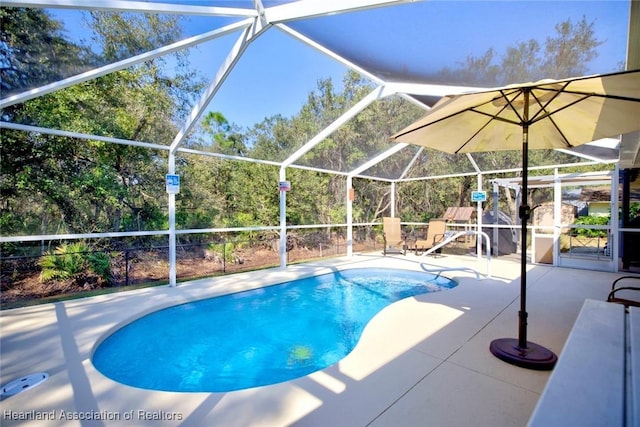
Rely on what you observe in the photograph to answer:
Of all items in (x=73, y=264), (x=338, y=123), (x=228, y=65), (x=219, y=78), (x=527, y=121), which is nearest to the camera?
(x=527, y=121)

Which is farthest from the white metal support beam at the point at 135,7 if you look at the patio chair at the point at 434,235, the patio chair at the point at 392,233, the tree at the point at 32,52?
the patio chair at the point at 434,235

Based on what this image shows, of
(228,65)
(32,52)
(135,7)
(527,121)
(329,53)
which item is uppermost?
(329,53)

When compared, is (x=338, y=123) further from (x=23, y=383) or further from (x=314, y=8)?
(x=23, y=383)

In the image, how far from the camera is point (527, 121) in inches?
106

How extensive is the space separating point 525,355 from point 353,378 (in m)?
1.65

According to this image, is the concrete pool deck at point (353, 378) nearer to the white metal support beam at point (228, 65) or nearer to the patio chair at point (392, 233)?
the white metal support beam at point (228, 65)

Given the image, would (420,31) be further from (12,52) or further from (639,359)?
(12,52)

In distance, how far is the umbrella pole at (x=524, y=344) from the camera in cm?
266

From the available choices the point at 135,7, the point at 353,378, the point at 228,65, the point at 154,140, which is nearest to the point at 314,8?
the point at 228,65

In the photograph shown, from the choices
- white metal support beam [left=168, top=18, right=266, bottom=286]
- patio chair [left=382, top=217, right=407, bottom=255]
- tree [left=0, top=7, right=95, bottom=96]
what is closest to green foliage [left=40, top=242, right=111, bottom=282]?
white metal support beam [left=168, top=18, right=266, bottom=286]

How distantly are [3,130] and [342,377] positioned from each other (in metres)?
7.82

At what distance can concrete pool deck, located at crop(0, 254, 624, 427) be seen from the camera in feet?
6.73

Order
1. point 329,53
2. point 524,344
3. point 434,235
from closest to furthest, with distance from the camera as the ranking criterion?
point 524,344 < point 329,53 < point 434,235

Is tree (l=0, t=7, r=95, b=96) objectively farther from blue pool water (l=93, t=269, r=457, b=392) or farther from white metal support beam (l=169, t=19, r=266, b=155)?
blue pool water (l=93, t=269, r=457, b=392)
